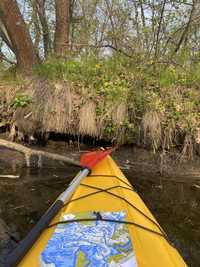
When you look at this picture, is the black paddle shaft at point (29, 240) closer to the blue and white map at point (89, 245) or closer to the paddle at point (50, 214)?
the paddle at point (50, 214)

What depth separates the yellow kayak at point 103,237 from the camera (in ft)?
9.09

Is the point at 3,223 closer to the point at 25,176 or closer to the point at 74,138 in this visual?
the point at 25,176

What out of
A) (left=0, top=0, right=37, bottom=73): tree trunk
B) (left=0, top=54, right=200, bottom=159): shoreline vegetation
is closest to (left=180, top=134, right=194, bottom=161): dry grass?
(left=0, top=54, right=200, bottom=159): shoreline vegetation

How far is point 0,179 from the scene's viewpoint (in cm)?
588

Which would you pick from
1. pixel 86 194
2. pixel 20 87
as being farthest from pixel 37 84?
pixel 86 194

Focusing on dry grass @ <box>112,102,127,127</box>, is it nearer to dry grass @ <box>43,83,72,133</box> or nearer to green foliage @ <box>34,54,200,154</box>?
green foliage @ <box>34,54,200,154</box>

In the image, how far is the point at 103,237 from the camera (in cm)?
310

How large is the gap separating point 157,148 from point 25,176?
2.20 meters

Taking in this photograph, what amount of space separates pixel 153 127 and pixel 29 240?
399 cm

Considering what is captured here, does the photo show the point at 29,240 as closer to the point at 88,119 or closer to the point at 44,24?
the point at 88,119

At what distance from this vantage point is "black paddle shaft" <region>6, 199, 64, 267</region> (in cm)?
281

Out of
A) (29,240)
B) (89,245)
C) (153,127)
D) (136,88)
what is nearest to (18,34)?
(136,88)

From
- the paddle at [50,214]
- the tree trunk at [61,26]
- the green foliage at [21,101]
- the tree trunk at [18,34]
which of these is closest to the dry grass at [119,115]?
the green foliage at [21,101]

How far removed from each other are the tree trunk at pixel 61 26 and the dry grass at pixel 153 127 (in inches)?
114
